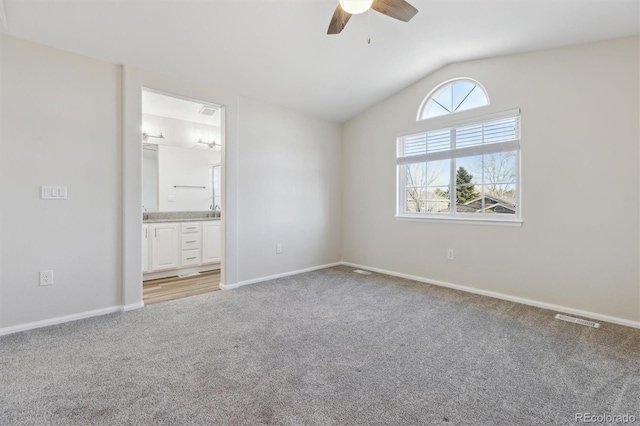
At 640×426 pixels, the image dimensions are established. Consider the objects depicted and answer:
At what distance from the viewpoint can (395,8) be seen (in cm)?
214

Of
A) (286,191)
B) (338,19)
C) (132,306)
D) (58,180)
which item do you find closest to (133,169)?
(58,180)

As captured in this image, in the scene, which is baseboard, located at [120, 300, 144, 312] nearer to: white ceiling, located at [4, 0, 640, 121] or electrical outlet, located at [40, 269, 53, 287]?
electrical outlet, located at [40, 269, 53, 287]

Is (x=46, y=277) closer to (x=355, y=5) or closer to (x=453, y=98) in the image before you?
(x=355, y=5)

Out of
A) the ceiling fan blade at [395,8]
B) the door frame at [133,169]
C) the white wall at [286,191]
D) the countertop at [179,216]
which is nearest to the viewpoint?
the ceiling fan blade at [395,8]

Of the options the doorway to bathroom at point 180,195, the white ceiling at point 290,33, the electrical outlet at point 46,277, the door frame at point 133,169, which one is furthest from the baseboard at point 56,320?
the white ceiling at point 290,33

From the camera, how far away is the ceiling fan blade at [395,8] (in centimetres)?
208

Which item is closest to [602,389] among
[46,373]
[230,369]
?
[230,369]

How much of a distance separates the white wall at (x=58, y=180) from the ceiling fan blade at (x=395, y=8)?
250 centimetres

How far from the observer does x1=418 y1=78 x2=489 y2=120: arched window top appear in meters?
3.59

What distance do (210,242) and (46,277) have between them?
226cm

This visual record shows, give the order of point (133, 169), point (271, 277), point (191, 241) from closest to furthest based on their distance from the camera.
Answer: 1. point (133, 169)
2. point (271, 277)
3. point (191, 241)

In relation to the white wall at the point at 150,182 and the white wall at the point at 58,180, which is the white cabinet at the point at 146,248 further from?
the white wall at the point at 58,180

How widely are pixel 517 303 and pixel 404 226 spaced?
1586mm

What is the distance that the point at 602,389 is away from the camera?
1.73 metres
